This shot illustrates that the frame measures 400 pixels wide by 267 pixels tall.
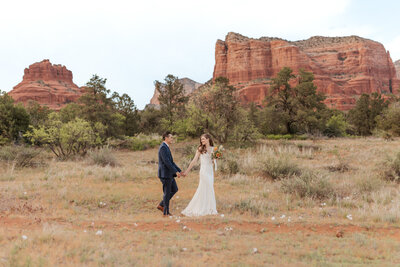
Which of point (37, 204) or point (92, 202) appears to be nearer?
point (37, 204)

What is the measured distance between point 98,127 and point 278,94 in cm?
1942

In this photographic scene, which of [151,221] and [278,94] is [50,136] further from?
[278,94]

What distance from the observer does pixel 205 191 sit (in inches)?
283

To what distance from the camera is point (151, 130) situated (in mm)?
42688

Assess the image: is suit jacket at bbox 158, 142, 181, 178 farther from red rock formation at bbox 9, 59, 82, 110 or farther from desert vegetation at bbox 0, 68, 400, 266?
red rock formation at bbox 9, 59, 82, 110

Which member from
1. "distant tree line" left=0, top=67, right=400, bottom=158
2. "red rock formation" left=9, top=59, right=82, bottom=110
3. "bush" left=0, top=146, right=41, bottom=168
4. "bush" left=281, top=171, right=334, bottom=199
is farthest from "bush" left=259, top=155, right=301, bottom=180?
"red rock formation" left=9, top=59, right=82, bottom=110

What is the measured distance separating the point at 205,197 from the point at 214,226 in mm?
1252

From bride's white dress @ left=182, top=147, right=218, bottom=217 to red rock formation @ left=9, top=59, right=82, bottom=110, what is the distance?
11274cm

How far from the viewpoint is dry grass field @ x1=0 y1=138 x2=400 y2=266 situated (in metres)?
4.03

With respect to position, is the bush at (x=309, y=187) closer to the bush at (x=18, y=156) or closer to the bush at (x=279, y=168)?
the bush at (x=279, y=168)

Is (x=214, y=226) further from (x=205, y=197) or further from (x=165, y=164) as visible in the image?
(x=165, y=164)

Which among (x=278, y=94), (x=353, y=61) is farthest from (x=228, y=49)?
(x=278, y=94)

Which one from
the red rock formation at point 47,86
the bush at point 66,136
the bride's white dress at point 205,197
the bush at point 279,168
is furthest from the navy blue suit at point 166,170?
the red rock formation at point 47,86

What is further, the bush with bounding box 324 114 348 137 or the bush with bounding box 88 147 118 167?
the bush with bounding box 324 114 348 137
